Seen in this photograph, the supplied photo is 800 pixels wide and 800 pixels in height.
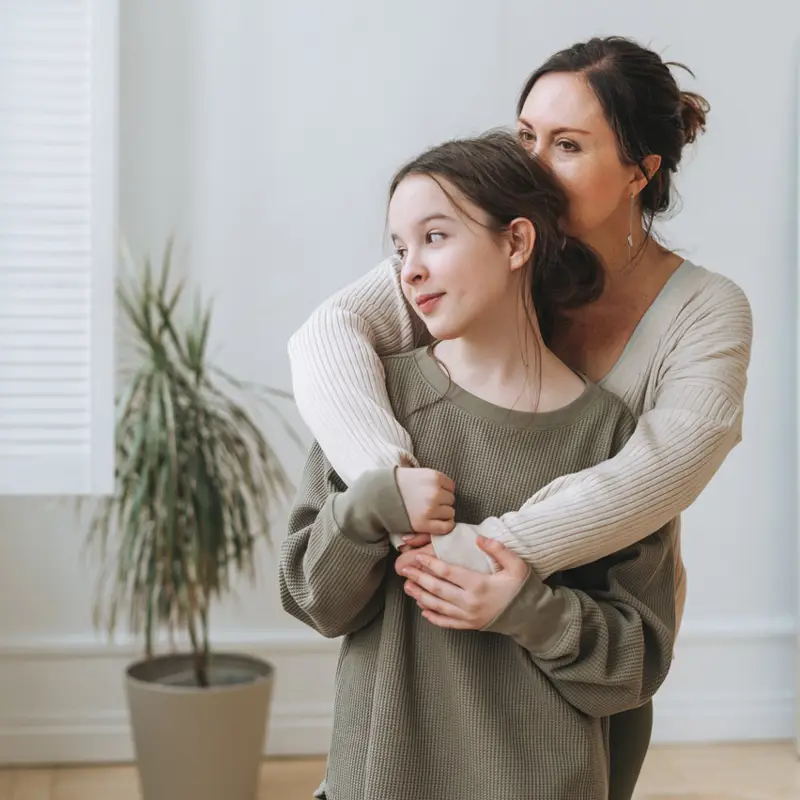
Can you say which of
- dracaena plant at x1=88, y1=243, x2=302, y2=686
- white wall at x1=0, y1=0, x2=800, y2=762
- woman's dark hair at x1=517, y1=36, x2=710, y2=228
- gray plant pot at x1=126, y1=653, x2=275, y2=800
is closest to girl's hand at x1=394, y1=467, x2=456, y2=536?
woman's dark hair at x1=517, y1=36, x2=710, y2=228

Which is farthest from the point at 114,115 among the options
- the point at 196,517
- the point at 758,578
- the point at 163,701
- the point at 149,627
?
the point at 758,578

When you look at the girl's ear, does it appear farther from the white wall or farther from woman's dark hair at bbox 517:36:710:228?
the white wall

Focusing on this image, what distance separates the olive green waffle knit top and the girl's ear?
156 mm

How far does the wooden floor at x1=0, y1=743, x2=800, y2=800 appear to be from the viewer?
2.88 m

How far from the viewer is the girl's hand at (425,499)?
3.62 feet

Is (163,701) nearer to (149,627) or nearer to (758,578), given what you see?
(149,627)

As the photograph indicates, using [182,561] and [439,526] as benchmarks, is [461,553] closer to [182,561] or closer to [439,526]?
[439,526]

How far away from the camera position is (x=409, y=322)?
134 cm

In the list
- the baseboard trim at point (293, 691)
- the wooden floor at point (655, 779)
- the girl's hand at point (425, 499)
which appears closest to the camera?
the girl's hand at point (425, 499)

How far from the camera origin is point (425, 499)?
3.61ft

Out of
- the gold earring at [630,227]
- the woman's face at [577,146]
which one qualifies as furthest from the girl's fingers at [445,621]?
the gold earring at [630,227]

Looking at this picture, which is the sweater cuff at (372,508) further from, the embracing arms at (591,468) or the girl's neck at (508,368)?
the girl's neck at (508,368)

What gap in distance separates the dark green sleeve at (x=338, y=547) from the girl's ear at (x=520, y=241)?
10.9 inches

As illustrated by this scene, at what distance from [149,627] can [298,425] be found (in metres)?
0.71
